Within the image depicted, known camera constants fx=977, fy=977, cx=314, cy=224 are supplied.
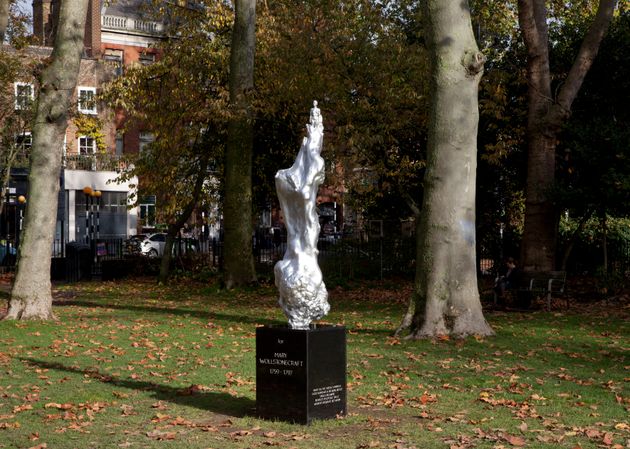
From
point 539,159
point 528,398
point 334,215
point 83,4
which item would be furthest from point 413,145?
point 334,215

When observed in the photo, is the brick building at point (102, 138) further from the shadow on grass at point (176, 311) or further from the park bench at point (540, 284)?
the park bench at point (540, 284)

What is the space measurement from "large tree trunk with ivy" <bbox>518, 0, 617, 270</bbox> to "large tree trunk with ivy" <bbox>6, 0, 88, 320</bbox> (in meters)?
9.86

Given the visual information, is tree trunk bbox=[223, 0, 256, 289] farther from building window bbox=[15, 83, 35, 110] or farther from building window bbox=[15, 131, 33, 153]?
building window bbox=[15, 131, 33, 153]

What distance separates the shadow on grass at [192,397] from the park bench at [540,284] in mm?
10756

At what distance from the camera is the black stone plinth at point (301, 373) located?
888 cm

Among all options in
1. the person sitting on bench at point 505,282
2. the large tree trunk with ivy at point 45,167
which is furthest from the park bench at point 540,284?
the large tree trunk with ivy at point 45,167

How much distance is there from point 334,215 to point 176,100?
31.7 m

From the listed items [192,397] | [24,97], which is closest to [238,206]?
[24,97]

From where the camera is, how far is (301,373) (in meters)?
8.86

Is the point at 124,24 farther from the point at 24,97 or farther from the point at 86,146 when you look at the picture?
the point at 24,97

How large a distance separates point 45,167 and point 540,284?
10.3 m

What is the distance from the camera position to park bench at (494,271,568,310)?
20.2 meters

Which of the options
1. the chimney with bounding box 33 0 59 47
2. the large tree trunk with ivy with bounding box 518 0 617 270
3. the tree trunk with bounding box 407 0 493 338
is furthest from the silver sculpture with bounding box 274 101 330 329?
the chimney with bounding box 33 0 59 47

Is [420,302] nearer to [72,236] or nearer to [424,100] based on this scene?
[424,100]
